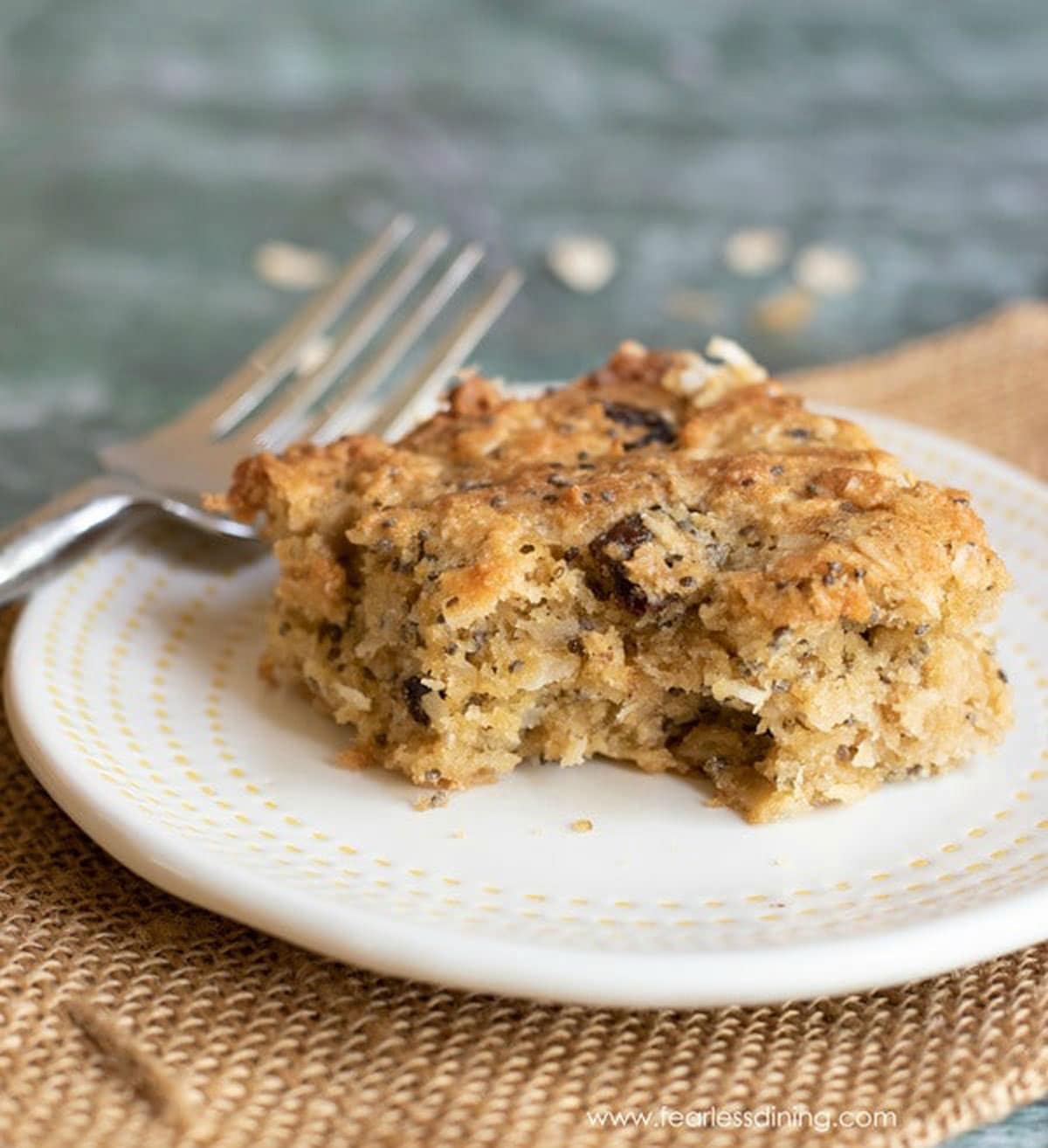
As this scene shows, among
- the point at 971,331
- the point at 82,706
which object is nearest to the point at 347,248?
the point at 971,331

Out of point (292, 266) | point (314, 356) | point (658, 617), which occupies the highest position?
point (658, 617)

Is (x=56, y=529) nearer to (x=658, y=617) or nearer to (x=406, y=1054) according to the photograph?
(x=658, y=617)

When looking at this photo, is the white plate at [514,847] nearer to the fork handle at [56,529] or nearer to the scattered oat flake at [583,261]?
the fork handle at [56,529]

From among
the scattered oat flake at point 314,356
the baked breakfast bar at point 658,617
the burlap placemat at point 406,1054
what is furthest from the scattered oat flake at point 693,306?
the burlap placemat at point 406,1054

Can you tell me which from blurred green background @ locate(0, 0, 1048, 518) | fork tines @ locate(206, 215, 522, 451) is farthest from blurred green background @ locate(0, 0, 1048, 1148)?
fork tines @ locate(206, 215, 522, 451)

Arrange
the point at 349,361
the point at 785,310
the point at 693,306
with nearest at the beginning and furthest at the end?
the point at 349,361, the point at 785,310, the point at 693,306

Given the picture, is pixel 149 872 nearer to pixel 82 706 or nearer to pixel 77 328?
pixel 82 706

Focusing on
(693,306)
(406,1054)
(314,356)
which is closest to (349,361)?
(314,356)
